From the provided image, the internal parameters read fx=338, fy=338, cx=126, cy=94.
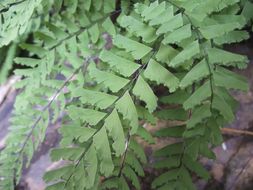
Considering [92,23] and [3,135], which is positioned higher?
[92,23]

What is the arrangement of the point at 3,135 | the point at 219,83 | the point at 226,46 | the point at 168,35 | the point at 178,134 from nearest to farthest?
the point at 219,83 → the point at 168,35 → the point at 178,134 → the point at 226,46 → the point at 3,135

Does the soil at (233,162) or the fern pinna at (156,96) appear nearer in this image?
the fern pinna at (156,96)

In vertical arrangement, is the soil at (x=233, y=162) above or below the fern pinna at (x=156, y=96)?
below

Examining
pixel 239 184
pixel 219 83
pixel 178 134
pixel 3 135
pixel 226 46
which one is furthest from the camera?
pixel 3 135

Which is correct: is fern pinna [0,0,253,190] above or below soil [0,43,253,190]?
above

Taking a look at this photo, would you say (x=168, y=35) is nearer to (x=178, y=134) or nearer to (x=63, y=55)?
(x=178, y=134)

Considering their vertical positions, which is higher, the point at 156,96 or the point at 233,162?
the point at 156,96

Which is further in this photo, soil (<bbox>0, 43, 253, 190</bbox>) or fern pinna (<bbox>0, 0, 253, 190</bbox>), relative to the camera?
soil (<bbox>0, 43, 253, 190</bbox>)

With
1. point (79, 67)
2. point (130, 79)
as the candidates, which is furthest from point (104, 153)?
point (79, 67)

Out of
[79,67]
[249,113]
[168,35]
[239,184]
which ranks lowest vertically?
[239,184]

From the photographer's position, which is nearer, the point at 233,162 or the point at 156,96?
the point at 156,96

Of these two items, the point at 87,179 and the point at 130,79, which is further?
the point at 130,79
